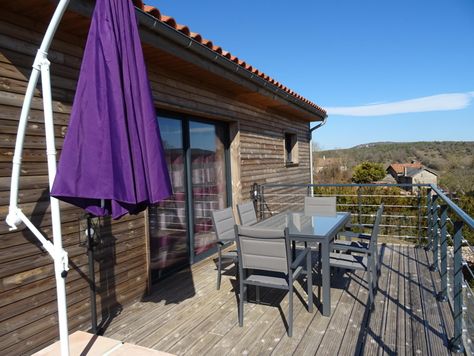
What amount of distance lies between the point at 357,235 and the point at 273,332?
1448 mm

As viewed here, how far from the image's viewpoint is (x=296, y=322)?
2611 mm

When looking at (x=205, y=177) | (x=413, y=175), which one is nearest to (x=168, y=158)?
(x=205, y=177)

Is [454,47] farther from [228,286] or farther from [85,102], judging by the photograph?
[85,102]

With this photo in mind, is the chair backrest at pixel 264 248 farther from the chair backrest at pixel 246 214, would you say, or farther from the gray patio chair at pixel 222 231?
the chair backrest at pixel 246 214

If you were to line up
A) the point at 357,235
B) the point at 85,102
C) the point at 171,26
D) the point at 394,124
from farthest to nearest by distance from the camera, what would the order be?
the point at 394,124 → the point at 357,235 → the point at 171,26 → the point at 85,102

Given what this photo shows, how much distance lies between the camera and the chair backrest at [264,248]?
7.62 ft

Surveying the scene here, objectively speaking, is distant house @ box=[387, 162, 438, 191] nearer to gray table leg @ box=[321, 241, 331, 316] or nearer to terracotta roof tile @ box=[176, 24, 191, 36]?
gray table leg @ box=[321, 241, 331, 316]

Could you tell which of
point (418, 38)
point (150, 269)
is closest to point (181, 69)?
point (150, 269)

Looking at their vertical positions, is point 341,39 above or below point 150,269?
above

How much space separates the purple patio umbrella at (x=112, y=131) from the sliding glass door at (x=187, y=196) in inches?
76.5

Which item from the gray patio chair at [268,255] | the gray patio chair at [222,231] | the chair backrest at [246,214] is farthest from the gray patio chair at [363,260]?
the chair backrest at [246,214]

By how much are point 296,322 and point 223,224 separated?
129 cm

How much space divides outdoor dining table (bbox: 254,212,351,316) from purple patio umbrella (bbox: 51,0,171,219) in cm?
148

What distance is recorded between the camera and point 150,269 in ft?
11.2
